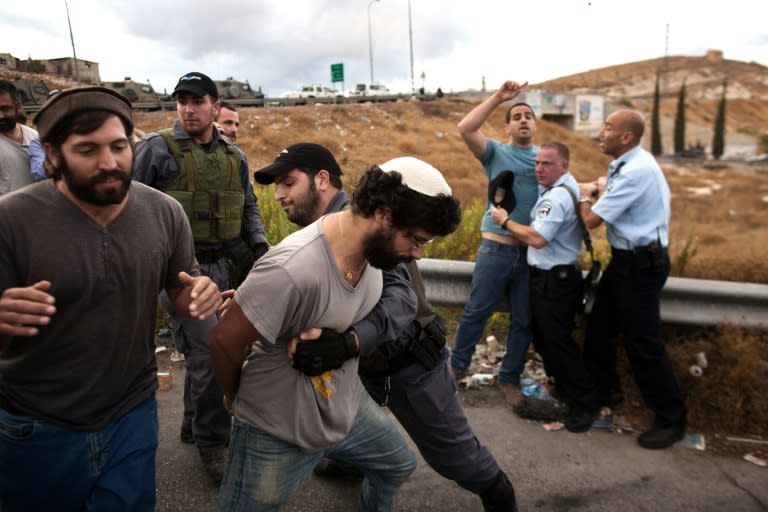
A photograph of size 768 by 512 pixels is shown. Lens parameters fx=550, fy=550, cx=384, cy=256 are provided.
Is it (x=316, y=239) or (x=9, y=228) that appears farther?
(x=316, y=239)

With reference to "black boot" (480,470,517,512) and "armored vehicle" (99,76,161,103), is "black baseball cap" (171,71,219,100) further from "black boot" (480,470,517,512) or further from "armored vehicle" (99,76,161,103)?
"armored vehicle" (99,76,161,103)

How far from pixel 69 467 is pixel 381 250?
48.6 inches

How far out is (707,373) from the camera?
3658 mm

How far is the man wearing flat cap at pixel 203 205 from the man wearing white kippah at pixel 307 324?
1.17 meters

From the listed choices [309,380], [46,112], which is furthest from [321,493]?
[46,112]

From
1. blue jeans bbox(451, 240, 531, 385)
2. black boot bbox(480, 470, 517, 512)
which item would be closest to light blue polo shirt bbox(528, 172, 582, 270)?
blue jeans bbox(451, 240, 531, 385)

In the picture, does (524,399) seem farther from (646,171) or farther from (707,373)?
(646,171)

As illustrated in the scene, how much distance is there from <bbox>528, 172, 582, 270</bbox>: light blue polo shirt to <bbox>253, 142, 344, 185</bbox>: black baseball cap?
67.4 inches

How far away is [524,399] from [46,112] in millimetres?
3275

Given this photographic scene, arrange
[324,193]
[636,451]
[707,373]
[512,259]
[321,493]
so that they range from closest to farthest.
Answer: [324,193] < [321,493] < [636,451] < [707,373] < [512,259]

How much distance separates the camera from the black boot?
96.2 inches

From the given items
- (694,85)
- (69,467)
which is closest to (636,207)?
(69,467)

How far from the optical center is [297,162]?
2451mm

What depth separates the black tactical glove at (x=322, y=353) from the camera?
67.9 inches
